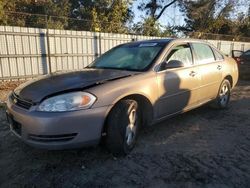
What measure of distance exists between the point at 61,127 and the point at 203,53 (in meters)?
3.31

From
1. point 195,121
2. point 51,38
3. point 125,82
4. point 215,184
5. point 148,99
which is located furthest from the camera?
point 51,38

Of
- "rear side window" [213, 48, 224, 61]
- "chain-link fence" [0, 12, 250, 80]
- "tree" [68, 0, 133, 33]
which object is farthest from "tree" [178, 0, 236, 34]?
"rear side window" [213, 48, 224, 61]

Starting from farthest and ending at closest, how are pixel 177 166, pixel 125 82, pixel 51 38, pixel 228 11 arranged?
pixel 228 11 → pixel 51 38 → pixel 125 82 → pixel 177 166

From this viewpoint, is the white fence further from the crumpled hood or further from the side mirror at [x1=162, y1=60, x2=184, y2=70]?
the side mirror at [x1=162, y1=60, x2=184, y2=70]

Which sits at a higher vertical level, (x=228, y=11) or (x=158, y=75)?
(x=228, y=11)

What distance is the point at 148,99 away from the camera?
3.73 m

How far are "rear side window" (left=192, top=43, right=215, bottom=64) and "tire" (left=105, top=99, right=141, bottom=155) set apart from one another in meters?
1.97

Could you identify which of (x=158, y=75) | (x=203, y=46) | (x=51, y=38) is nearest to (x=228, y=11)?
(x=51, y=38)

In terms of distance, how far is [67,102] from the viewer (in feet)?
9.82

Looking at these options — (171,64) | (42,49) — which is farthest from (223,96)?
(42,49)

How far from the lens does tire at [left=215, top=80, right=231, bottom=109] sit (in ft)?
18.6

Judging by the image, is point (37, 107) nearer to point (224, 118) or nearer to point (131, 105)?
point (131, 105)

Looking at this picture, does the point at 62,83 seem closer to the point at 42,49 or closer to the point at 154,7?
the point at 42,49

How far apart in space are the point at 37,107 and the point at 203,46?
11.6ft
